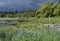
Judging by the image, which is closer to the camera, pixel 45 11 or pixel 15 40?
pixel 15 40


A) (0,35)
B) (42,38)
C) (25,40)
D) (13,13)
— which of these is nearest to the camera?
(25,40)

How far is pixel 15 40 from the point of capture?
9.12 m

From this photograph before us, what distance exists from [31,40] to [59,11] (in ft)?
170

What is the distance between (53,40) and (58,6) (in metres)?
53.9

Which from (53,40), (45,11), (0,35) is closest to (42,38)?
(53,40)

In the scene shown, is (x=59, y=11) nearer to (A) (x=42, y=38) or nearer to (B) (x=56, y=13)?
(B) (x=56, y=13)

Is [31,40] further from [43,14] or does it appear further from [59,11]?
[43,14]

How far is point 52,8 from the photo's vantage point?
63.2 metres

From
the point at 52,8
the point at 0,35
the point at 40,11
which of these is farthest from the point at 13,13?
the point at 0,35

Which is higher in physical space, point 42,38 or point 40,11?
point 42,38

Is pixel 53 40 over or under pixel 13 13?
over

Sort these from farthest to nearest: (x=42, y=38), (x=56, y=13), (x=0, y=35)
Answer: (x=56, y=13) → (x=0, y=35) → (x=42, y=38)

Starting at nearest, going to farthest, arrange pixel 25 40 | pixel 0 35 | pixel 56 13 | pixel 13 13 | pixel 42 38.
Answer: pixel 25 40 < pixel 42 38 < pixel 0 35 < pixel 56 13 < pixel 13 13

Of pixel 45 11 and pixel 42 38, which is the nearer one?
pixel 42 38
